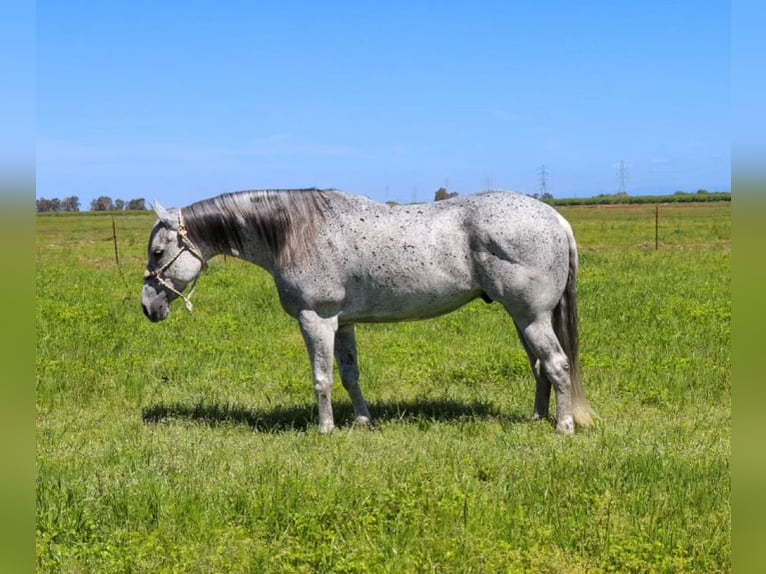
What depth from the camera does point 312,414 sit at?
7469 millimetres

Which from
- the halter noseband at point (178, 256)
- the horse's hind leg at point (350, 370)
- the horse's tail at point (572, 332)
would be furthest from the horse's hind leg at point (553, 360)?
the halter noseband at point (178, 256)

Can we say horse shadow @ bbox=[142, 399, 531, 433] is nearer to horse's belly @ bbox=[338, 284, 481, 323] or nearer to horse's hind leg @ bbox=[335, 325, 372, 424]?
horse's hind leg @ bbox=[335, 325, 372, 424]

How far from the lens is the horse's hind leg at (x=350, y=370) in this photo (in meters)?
7.06

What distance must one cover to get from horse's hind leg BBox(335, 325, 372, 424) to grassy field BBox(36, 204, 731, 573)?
22 cm

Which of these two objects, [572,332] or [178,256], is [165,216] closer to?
[178,256]

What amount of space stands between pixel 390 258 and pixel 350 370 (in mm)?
1336

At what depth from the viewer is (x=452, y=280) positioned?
21.2 feet

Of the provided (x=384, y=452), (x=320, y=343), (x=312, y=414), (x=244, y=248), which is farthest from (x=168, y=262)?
(x=384, y=452)

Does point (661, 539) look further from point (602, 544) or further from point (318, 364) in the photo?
point (318, 364)

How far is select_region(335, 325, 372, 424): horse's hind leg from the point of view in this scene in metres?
7.06

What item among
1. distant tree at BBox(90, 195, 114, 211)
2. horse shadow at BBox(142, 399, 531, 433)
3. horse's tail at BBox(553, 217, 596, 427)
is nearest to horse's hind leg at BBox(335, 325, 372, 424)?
horse shadow at BBox(142, 399, 531, 433)

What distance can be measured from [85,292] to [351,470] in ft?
35.8

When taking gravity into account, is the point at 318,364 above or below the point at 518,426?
above

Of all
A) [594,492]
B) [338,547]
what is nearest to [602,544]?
[594,492]
